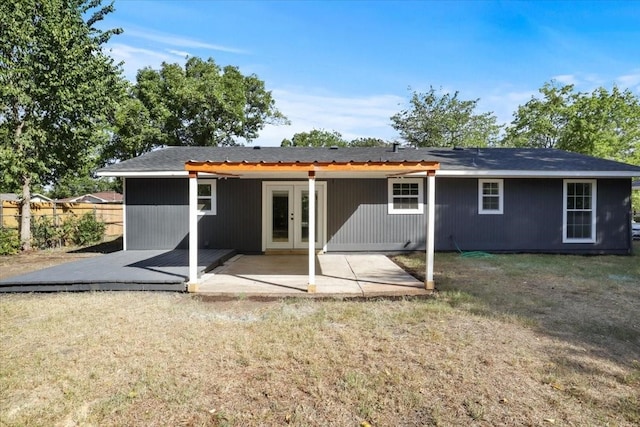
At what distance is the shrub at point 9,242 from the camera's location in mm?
10562

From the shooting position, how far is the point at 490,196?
416 inches

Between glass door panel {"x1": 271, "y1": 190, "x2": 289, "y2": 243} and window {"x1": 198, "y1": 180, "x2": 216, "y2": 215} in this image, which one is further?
glass door panel {"x1": 271, "y1": 190, "x2": 289, "y2": 243}

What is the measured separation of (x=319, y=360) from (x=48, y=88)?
40.9 ft

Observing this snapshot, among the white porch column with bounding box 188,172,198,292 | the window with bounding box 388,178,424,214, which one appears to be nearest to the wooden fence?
the white porch column with bounding box 188,172,198,292

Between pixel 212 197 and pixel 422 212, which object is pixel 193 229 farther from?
pixel 422 212

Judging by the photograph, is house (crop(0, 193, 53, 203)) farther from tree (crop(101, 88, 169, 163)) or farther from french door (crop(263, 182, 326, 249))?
french door (crop(263, 182, 326, 249))

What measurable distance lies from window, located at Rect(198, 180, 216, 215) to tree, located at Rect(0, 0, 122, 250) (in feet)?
16.4

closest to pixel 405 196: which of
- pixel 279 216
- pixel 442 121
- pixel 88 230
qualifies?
pixel 279 216

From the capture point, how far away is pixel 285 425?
8.16 ft

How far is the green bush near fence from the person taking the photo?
11.9 metres

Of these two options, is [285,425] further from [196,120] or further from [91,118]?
[196,120]

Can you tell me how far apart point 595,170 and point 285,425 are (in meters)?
11.1

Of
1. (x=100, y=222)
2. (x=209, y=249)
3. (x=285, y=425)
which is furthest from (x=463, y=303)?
(x=100, y=222)

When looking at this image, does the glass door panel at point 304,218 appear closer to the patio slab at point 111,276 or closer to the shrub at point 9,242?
the patio slab at point 111,276
